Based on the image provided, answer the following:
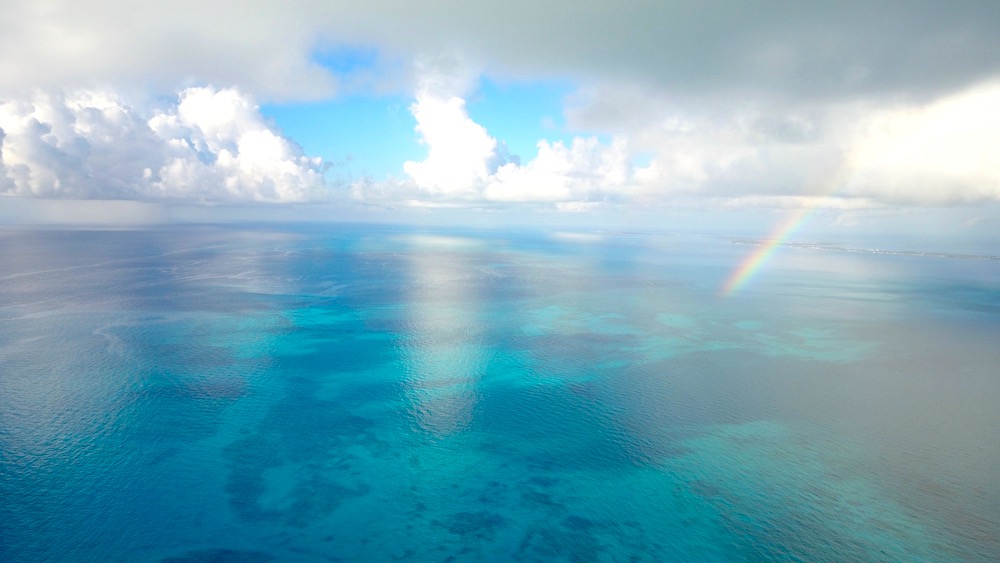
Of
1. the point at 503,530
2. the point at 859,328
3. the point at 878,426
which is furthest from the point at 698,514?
the point at 859,328

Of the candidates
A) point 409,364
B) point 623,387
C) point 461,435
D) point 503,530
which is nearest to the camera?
point 503,530

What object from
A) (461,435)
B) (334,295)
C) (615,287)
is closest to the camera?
(461,435)

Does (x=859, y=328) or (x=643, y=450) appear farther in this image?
(x=859, y=328)

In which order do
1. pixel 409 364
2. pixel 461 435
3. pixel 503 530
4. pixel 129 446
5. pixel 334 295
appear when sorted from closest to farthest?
pixel 503 530 → pixel 129 446 → pixel 461 435 → pixel 409 364 → pixel 334 295

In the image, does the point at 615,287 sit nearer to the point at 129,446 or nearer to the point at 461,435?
the point at 461,435

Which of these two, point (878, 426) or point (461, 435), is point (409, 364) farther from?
Answer: point (878, 426)

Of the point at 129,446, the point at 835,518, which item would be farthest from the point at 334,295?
the point at 835,518
